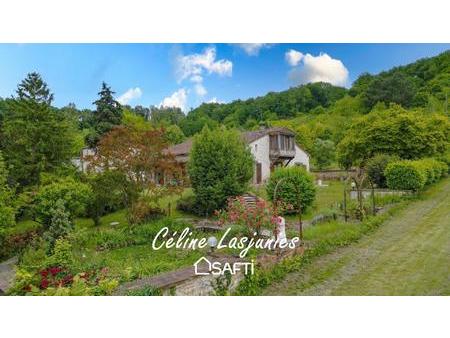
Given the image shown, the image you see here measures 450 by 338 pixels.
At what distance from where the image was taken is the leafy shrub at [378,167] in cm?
1308

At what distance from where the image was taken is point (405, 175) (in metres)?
12.3

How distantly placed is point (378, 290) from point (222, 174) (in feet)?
17.1

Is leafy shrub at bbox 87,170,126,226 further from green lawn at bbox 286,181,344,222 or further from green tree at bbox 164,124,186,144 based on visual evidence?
green lawn at bbox 286,181,344,222

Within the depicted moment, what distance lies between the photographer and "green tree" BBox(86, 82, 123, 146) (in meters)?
7.68

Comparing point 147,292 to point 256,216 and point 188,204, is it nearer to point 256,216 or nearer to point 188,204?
point 256,216

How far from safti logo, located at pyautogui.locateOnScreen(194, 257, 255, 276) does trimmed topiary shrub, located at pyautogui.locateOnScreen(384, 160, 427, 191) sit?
774 cm

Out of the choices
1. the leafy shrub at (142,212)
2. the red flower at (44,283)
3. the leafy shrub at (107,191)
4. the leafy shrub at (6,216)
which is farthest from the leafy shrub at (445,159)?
the leafy shrub at (6,216)

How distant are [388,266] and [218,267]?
327 cm

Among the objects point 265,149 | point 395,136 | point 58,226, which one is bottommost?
point 58,226

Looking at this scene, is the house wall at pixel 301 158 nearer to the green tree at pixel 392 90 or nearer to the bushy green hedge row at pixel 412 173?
the bushy green hedge row at pixel 412 173

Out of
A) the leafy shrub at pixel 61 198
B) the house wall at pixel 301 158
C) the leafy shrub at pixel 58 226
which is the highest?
the house wall at pixel 301 158

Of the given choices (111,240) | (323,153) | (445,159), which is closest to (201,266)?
(111,240)

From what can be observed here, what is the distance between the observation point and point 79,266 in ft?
24.8

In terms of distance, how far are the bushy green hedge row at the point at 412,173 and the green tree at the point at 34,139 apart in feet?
32.4
